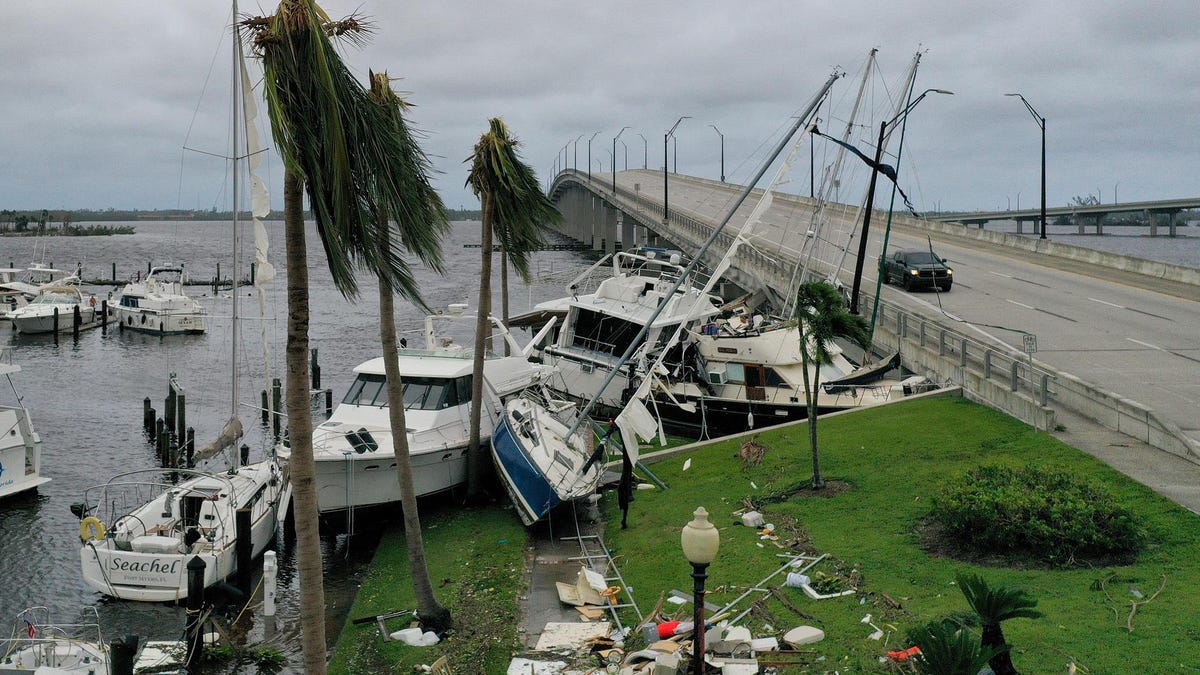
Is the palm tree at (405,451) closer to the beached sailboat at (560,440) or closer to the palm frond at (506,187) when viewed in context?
the beached sailboat at (560,440)

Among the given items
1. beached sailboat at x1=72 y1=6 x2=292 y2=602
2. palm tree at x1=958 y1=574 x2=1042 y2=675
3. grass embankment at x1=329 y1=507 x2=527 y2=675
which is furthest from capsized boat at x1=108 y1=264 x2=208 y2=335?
palm tree at x1=958 y1=574 x2=1042 y2=675

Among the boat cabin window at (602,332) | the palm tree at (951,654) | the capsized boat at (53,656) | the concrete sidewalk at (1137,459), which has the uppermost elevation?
the boat cabin window at (602,332)

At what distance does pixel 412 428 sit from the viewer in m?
23.5

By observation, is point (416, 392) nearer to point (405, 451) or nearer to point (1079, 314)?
point (405, 451)

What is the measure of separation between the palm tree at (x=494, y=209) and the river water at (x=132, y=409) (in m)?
3.48

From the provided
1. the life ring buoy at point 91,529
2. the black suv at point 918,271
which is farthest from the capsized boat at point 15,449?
the black suv at point 918,271

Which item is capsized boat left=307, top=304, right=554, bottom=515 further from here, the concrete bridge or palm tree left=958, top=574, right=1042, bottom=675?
the concrete bridge

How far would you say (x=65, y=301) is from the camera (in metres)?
68.2

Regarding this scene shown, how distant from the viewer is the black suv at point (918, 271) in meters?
40.5

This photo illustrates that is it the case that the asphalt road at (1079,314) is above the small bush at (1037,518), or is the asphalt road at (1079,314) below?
above

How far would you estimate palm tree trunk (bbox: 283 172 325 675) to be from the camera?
36.5 feet

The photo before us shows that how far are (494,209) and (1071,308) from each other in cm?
2098

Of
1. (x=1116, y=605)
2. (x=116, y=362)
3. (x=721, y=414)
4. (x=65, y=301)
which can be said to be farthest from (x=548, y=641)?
(x=65, y=301)

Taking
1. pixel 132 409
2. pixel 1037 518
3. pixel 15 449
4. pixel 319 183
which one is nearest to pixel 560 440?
pixel 1037 518
